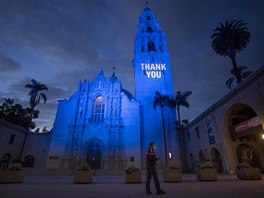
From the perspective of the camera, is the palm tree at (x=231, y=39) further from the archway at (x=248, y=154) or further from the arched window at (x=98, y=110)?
the arched window at (x=98, y=110)

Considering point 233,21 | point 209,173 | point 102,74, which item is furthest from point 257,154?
point 102,74

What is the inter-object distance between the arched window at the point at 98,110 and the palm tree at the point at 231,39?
22989 mm

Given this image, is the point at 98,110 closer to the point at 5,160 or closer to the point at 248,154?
the point at 5,160

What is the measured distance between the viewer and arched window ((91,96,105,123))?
3019 cm

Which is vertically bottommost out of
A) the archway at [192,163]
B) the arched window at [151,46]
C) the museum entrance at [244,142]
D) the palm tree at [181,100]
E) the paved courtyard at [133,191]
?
the paved courtyard at [133,191]

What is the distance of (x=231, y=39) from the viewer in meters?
23.4

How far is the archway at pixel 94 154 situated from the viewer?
27188 millimetres

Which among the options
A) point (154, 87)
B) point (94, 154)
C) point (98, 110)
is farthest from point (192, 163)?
point (98, 110)

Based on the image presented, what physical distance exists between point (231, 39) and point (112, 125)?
955 inches

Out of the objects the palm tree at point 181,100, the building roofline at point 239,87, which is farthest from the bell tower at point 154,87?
the building roofline at point 239,87

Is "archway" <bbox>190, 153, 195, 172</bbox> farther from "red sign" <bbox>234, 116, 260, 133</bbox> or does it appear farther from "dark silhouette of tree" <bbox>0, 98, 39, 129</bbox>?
"dark silhouette of tree" <bbox>0, 98, 39, 129</bbox>

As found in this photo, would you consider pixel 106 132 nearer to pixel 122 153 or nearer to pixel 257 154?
pixel 122 153

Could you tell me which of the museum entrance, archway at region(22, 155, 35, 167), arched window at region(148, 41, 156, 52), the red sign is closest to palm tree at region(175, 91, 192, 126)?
the museum entrance

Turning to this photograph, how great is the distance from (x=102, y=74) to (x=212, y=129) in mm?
24007
